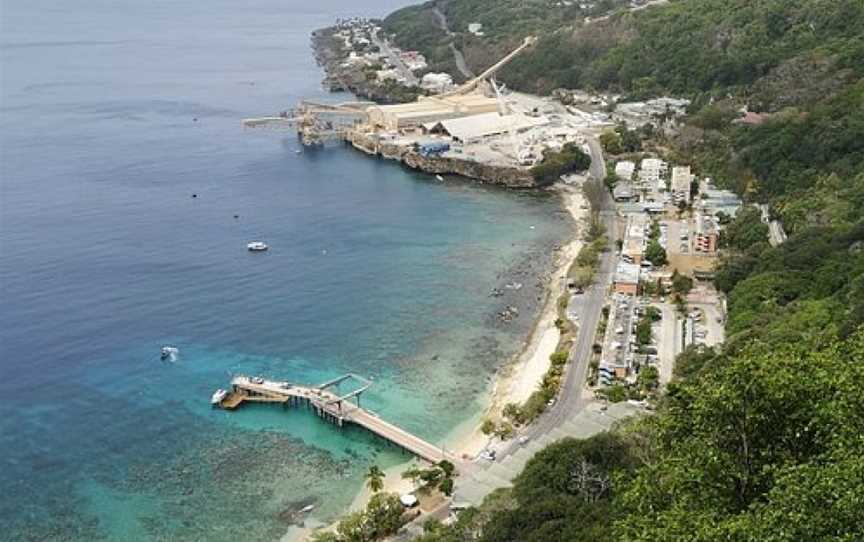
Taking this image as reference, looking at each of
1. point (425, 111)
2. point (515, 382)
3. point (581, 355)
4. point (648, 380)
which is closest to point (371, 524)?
point (515, 382)

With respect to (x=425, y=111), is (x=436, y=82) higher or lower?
higher

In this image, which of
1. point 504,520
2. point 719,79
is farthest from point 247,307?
point 719,79

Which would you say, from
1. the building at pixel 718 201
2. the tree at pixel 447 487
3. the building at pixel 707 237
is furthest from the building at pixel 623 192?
the tree at pixel 447 487

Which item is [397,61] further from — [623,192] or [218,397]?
[218,397]

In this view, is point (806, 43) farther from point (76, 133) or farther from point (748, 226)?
point (76, 133)

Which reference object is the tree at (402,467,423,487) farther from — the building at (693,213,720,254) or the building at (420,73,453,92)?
the building at (420,73,453,92)

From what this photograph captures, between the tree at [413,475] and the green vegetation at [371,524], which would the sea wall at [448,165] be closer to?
the tree at [413,475]
